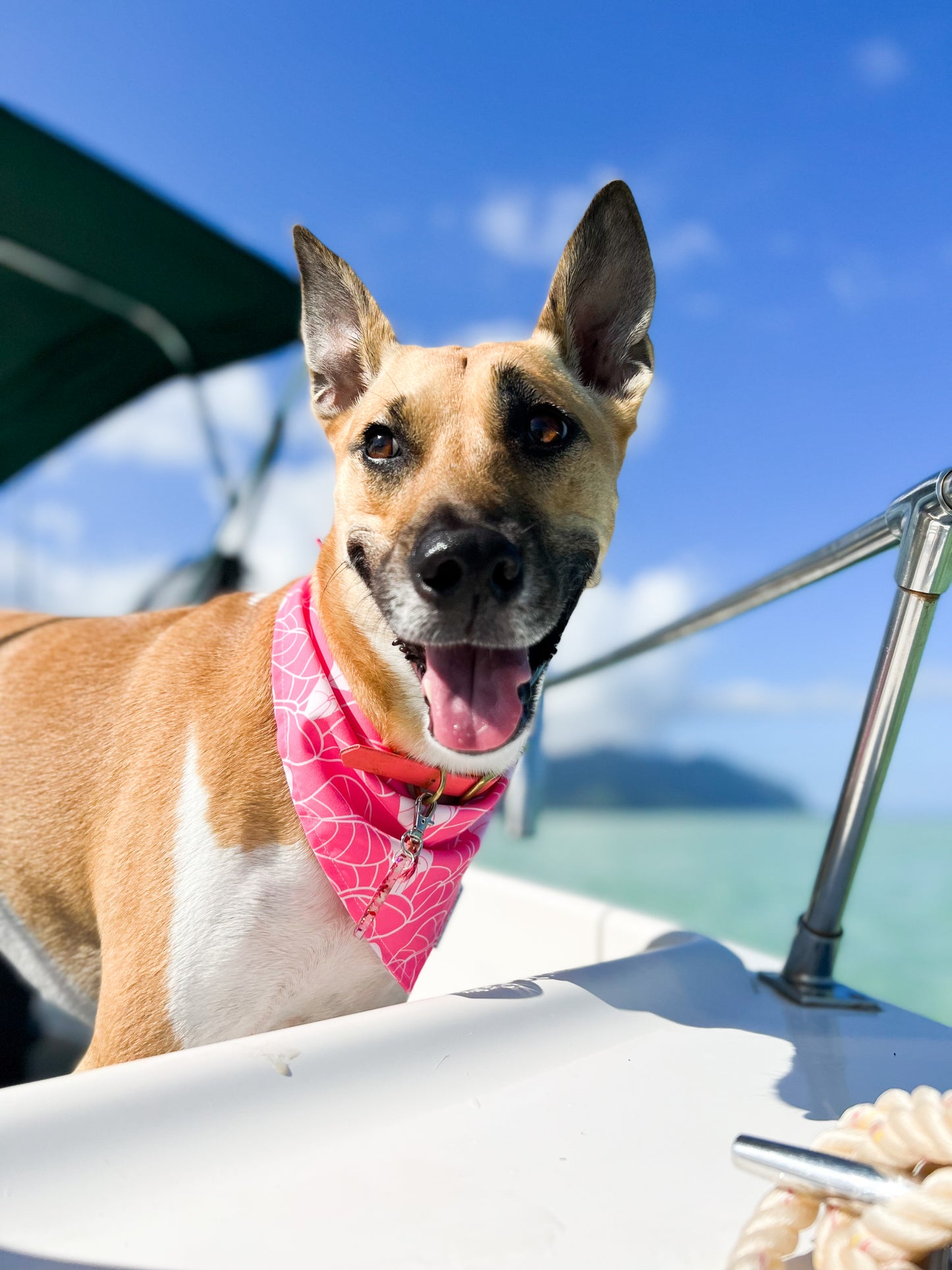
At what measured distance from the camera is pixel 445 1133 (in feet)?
2.80

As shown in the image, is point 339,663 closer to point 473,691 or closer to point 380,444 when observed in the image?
point 473,691

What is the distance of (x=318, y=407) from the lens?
189cm

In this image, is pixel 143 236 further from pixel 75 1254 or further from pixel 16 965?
pixel 75 1254

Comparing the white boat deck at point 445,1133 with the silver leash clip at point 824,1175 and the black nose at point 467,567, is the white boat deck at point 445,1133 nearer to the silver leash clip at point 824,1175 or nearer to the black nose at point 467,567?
the silver leash clip at point 824,1175

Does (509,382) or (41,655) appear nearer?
(509,382)

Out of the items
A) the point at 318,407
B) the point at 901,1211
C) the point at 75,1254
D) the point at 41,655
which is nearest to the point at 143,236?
the point at 318,407

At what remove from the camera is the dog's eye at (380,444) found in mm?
1623

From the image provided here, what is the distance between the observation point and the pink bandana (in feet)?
4.35

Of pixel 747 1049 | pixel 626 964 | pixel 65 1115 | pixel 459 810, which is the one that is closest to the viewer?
pixel 65 1115

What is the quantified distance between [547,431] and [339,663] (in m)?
0.63

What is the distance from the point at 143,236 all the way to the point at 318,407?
2222mm

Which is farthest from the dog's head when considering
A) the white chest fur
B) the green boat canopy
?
the green boat canopy

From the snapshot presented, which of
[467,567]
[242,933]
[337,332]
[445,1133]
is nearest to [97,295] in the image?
[337,332]

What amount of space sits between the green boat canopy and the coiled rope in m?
3.78
